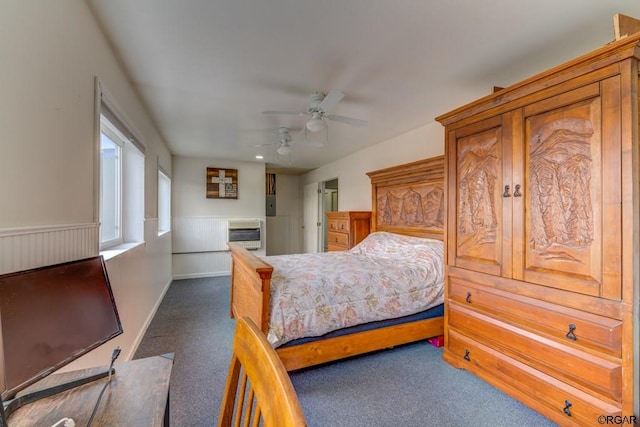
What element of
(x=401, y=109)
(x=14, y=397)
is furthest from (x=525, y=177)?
(x=14, y=397)

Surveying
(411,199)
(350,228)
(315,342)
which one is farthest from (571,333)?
(350,228)

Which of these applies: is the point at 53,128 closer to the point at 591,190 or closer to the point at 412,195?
the point at 591,190

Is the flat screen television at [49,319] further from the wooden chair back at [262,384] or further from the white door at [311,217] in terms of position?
the white door at [311,217]

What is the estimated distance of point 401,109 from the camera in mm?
2918

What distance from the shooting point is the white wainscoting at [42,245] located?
3.09 feet

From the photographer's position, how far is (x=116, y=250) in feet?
7.06

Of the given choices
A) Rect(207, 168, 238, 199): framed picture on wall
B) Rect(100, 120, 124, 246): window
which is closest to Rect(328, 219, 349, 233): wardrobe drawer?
Rect(207, 168, 238, 199): framed picture on wall

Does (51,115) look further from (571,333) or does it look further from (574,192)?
(571,333)

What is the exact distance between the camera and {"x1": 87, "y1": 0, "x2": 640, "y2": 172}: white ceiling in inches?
59.1

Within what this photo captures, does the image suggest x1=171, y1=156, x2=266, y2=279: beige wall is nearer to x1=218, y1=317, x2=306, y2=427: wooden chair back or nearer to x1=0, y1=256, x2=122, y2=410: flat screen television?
x1=0, y1=256, x2=122, y2=410: flat screen television

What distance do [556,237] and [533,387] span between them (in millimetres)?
909

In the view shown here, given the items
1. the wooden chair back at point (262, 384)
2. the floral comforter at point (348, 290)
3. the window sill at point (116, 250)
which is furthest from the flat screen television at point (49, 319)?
the floral comforter at point (348, 290)

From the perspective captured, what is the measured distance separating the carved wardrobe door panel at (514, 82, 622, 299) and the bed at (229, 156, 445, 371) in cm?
95

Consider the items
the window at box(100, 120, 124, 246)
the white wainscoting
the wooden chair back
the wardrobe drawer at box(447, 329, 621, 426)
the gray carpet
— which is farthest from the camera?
the window at box(100, 120, 124, 246)
